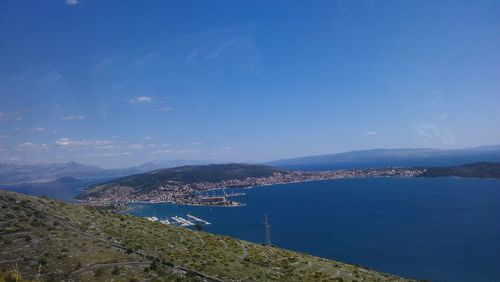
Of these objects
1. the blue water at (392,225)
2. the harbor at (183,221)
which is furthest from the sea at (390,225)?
the harbor at (183,221)

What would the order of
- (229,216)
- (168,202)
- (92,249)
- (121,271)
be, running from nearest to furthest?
1. (121,271)
2. (92,249)
3. (229,216)
4. (168,202)

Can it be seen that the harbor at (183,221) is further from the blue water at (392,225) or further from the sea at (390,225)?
the blue water at (392,225)

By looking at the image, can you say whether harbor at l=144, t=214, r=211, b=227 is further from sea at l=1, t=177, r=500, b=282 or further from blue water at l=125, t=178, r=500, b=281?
blue water at l=125, t=178, r=500, b=281

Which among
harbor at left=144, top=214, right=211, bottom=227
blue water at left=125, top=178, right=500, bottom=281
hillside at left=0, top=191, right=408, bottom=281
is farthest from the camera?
harbor at left=144, top=214, right=211, bottom=227

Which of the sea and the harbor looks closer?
the sea

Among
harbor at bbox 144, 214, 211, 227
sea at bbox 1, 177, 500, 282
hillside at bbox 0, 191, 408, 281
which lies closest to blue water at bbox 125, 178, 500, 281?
sea at bbox 1, 177, 500, 282

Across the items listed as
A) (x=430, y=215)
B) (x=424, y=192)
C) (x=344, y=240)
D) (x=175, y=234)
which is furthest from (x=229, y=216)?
(x=175, y=234)

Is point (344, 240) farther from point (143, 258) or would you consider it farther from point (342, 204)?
point (143, 258)
